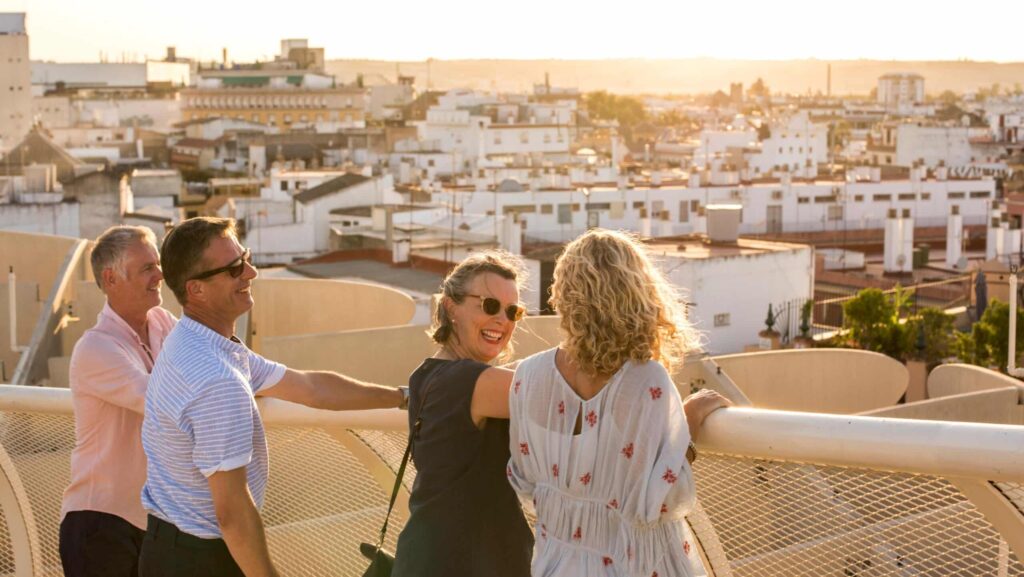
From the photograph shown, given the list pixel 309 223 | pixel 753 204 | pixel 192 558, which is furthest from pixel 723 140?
pixel 192 558

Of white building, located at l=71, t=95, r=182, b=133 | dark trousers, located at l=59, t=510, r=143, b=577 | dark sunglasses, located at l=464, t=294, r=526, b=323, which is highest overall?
white building, located at l=71, t=95, r=182, b=133

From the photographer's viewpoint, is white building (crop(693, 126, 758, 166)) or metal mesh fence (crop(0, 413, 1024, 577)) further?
white building (crop(693, 126, 758, 166))

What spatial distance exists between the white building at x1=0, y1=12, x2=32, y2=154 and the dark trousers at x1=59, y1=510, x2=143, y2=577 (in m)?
56.7

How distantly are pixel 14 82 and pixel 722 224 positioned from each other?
4026cm

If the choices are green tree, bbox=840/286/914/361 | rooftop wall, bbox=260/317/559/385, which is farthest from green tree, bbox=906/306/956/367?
rooftop wall, bbox=260/317/559/385

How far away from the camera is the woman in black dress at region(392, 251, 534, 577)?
3090 mm

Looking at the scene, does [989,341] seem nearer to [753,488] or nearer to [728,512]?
[728,512]

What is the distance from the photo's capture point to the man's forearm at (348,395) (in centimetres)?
362

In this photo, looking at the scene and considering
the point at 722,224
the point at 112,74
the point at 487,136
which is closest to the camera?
the point at 722,224

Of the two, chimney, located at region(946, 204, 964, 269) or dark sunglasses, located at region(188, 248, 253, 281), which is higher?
dark sunglasses, located at region(188, 248, 253, 281)

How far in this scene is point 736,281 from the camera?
78.5 ft

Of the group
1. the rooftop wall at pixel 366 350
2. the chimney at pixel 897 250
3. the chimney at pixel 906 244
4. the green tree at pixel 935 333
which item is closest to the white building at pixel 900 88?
the chimney at pixel 906 244

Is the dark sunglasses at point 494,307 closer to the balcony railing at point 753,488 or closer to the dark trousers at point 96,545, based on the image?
the balcony railing at point 753,488

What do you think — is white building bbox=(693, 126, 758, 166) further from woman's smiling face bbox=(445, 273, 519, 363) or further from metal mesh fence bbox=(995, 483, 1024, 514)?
metal mesh fence bbox=(995, 483, 1024, 514)
